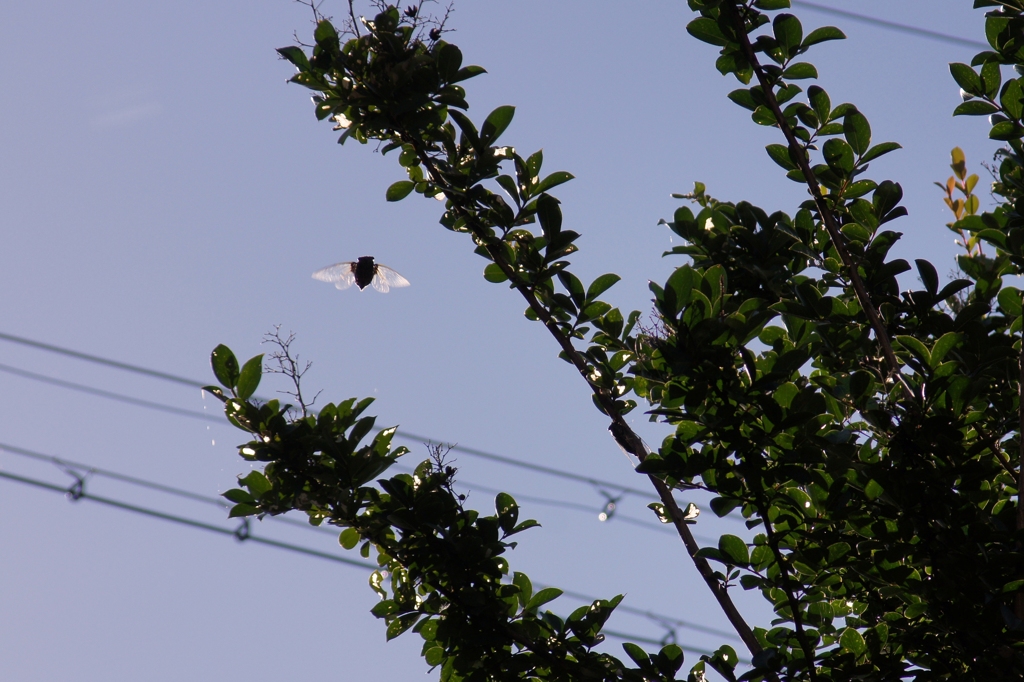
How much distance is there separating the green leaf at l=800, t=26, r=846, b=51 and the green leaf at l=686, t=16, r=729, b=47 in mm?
250

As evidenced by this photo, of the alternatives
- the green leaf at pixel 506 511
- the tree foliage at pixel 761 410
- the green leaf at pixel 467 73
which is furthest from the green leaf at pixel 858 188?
A: the green leaf at pixel 506 511

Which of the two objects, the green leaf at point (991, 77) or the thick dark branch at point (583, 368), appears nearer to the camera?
the thick dark branch at point (583, 368)

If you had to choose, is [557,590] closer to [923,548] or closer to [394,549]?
[394,549]

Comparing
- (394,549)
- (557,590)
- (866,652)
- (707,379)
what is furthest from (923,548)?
(394,549)

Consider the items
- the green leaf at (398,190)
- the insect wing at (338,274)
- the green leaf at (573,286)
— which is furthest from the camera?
the insect wing at (338,274)

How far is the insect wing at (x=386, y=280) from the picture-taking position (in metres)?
3.21

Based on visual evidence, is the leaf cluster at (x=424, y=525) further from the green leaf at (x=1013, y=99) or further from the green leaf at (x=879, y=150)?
the green leaf at (x=1013, y=99)

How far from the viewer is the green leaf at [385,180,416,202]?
2469 millimetres

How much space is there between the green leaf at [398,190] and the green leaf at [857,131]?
1391mm

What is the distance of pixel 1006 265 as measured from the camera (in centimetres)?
239

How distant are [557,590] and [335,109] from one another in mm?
1548

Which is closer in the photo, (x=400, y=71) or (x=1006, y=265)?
(x=400, y=71)

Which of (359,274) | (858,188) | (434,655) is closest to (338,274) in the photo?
(359,274)

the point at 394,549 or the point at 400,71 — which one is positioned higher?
the point at 400,71
